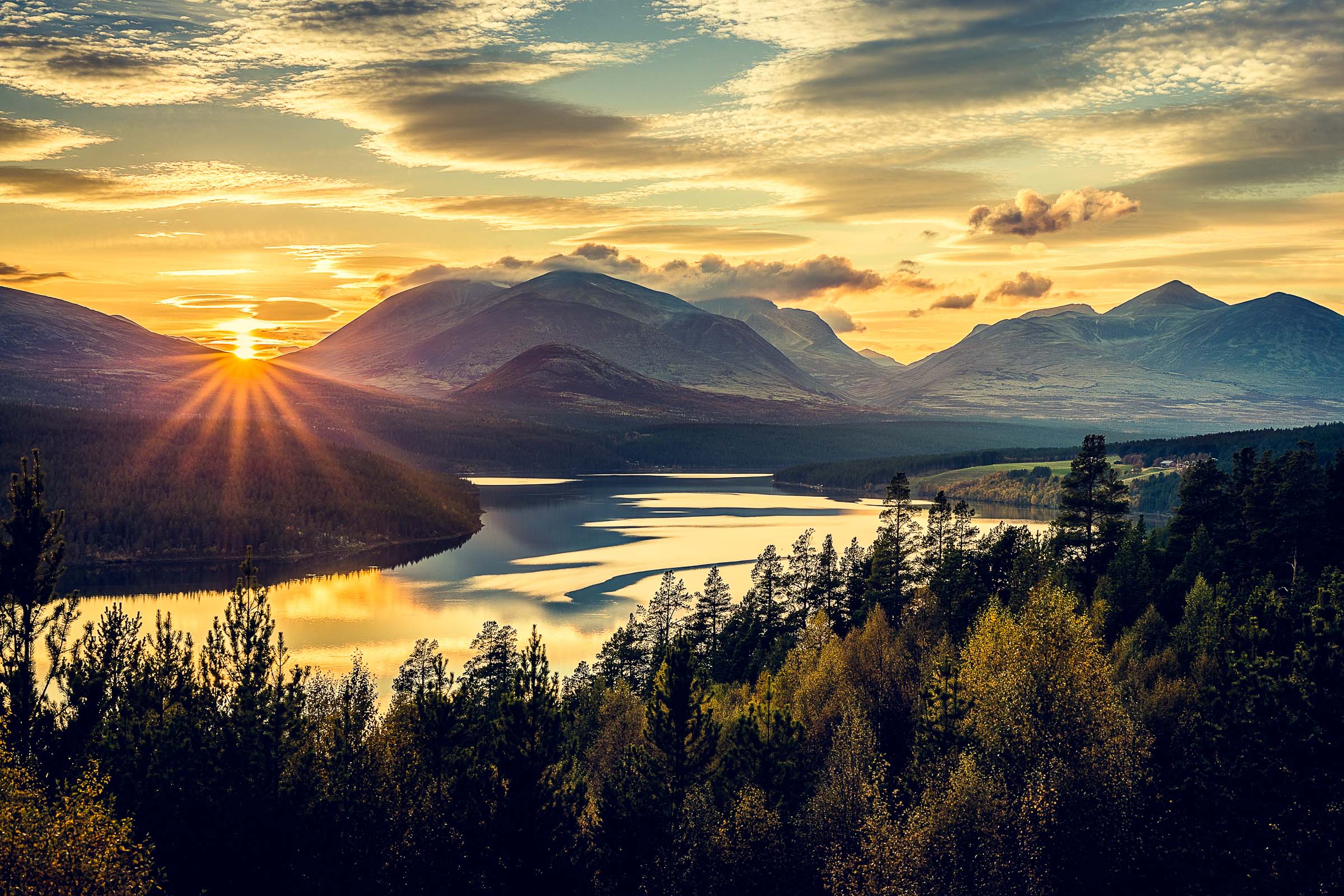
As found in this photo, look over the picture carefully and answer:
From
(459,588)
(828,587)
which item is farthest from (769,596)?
(459,588)

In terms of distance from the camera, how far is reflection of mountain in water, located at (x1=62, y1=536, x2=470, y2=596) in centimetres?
13800

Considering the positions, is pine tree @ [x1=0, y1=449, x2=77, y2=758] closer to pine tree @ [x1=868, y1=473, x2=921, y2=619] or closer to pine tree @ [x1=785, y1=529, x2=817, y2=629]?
pine tree @ [x1=868, y1=473, x2=921, y2=619]

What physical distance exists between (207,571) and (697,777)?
126 metres

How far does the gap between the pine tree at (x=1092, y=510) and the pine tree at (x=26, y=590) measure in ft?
203

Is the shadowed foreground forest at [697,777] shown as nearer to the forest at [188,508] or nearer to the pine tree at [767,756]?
the pine tree at [767,756]

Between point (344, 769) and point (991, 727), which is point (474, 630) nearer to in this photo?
point (344, 769)

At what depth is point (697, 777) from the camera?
1829 inches

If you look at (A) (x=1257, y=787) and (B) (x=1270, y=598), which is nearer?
(A) (x=1257, y=787)

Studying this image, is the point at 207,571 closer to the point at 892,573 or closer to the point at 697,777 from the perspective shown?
the point at 892,573

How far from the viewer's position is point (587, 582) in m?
136

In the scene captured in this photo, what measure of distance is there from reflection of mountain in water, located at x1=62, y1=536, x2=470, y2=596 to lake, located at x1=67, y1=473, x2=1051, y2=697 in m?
0.42

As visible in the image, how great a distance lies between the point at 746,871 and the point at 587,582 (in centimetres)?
9952

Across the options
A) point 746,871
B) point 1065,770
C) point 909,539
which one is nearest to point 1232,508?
point 909,539

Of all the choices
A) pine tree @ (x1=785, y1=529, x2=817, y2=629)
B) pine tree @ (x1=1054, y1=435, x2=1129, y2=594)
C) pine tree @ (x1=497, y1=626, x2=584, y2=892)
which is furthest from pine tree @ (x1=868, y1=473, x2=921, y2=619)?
pine tree @ (x1=497, y1=626, x2=584, y2=892)
